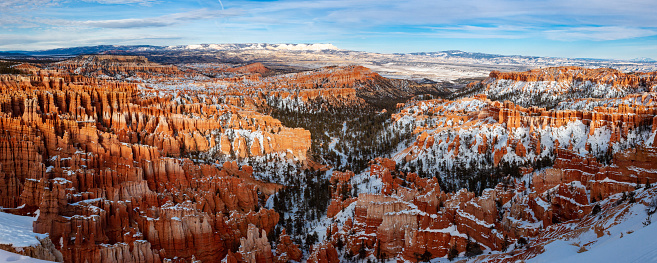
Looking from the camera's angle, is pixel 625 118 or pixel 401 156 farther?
pixel 401 156

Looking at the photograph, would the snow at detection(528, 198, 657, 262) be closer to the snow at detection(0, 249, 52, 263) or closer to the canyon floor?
the canyon floor

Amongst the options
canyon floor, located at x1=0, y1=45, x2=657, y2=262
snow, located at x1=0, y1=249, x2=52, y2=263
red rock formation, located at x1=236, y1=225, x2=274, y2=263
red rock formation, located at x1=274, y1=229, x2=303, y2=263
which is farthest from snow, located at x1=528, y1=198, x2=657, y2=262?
snow, located at x1=0, y1=249, x2=52, y2=263

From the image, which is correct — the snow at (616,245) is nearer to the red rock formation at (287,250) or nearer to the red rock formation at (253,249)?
the red rock formation at (253,249)

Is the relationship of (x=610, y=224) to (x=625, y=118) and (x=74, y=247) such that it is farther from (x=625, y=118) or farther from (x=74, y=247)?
(x=625, y=118)

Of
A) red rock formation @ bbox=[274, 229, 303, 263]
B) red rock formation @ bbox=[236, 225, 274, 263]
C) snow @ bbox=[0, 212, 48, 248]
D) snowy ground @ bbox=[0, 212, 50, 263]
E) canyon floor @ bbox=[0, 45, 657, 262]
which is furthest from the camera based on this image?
red rock formation @ bbox=[274, 229, 303, 263]

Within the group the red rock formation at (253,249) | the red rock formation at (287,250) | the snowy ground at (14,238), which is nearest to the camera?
the snowy ground at (14,238)

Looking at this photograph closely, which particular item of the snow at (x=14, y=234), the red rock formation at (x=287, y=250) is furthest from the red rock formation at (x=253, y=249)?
the snow at (x=14, y=234)

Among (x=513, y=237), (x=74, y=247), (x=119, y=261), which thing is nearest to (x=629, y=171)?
(x=513, y=237)

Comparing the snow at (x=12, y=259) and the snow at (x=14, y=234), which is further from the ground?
the snow at (x=12, y=259)

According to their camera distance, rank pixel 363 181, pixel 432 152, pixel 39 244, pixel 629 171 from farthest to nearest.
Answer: pixel 432 152, pixel 363 181, pixel 629 171, pixel 39 244

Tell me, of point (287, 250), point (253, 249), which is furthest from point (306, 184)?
point (253, 249)

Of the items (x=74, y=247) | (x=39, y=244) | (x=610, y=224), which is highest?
(x=610, y=224)
